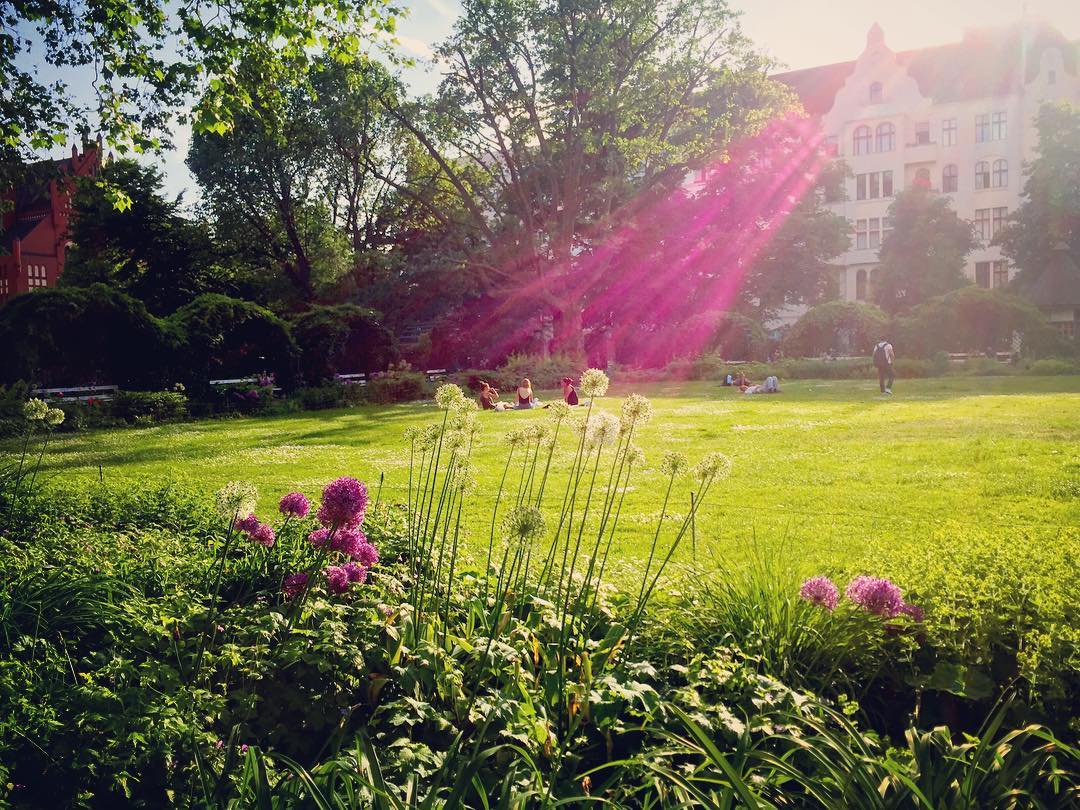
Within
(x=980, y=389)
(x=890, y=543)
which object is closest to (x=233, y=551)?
(x=890, y=543)

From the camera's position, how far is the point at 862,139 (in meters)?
61.7

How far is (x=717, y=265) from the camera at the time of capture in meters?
43.6

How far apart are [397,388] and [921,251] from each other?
35.6 meters

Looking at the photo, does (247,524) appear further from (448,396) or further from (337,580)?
(448,396)

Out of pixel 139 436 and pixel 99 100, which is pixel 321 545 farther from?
pixel 139 436

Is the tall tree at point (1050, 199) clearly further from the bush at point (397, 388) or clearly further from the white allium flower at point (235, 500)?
the white allium flower at point (235, 500)

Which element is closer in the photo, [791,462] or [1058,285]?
[791,462]

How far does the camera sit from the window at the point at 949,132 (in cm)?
5938

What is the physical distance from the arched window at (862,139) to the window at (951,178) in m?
5.60

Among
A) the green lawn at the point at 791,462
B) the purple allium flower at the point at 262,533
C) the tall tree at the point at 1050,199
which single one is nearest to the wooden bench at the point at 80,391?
the green lawn at the point at 791,462

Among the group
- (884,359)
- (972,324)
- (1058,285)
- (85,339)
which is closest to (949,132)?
(1058,285)

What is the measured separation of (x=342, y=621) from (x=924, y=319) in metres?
39.3

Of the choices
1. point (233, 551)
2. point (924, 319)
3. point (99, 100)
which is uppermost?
point (99, 100)

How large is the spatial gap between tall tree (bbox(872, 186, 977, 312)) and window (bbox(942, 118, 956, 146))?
11.7 metres
